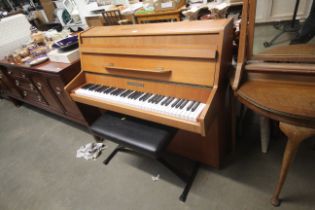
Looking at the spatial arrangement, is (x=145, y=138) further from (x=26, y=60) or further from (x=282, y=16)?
(x=26, y=60)

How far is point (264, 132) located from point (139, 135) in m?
0.94

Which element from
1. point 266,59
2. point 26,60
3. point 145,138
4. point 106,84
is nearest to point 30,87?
point 26,60

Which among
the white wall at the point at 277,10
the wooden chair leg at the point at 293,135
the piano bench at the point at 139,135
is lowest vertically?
the piano bench at the point at 139,135

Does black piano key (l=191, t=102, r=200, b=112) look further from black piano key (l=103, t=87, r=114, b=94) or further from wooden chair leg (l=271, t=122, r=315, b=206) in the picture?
black piano key (l=103, t=87, r=114, b=94)

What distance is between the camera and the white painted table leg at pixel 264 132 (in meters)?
1.43

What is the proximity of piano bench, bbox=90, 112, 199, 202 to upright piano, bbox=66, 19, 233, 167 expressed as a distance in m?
0.09

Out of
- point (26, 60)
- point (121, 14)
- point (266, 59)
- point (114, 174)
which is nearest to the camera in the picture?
point (266, 59)

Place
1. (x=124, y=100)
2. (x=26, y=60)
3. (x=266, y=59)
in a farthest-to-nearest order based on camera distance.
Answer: (x=26, y=60)
(x=124, y=100)
(x=266, y=59)

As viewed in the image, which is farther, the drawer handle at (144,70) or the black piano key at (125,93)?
the black piano key at (125,93)

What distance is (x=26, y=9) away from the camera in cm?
402

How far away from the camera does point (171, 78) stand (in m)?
1.24

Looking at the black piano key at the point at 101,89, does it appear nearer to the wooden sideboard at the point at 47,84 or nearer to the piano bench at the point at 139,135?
the piano bench at the point at 139,135

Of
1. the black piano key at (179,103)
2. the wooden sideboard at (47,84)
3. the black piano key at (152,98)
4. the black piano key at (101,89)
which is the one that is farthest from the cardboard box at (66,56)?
the black piano key at (179,103)

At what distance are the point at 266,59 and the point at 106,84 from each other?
3.67 feet
